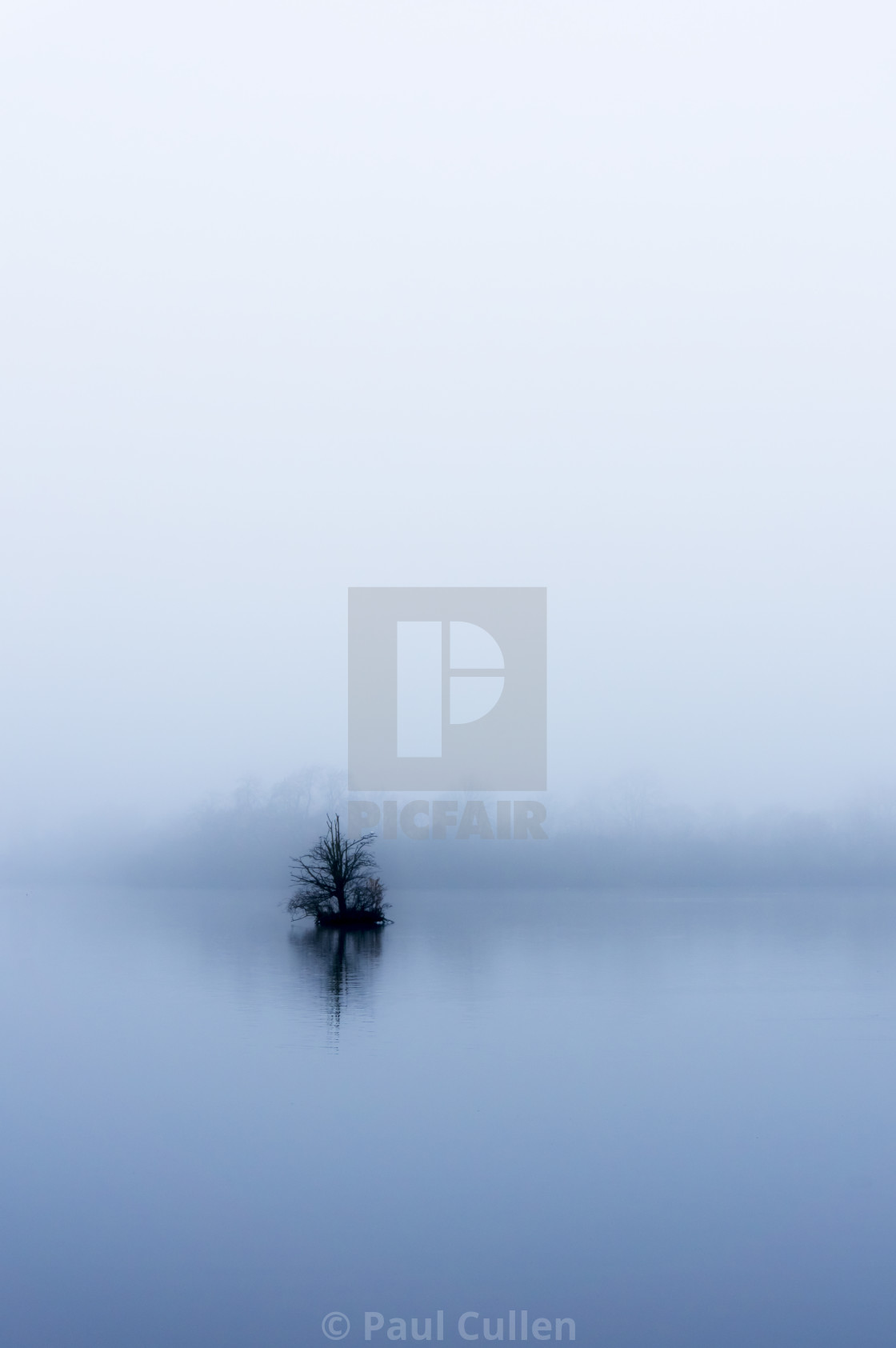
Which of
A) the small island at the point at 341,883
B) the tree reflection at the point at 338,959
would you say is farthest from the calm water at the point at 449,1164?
the small island at the point at 341,883

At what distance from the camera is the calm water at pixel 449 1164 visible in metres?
11.1

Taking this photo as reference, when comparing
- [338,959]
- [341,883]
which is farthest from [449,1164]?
[341,883]

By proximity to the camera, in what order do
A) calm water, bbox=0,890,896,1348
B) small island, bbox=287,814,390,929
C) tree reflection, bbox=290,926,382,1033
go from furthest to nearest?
small island, bbox=287,814,390,929
tree reflection, bbox=290,926,382,1033
calm water, bbox=0,890,896,1348

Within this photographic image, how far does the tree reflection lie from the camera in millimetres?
38062

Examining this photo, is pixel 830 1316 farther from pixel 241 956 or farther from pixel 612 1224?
pixel 241 956

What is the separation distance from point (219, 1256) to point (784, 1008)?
28.4 meters

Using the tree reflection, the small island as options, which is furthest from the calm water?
the small island

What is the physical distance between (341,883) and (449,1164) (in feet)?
178

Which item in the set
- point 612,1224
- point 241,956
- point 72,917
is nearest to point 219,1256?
point 612,1224

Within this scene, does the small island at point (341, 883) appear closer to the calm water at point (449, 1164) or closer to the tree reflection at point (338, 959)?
the tree reflection at point (338, 959)

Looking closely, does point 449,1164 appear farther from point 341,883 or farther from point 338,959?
point 341,883

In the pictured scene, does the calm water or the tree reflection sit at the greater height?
the calm water

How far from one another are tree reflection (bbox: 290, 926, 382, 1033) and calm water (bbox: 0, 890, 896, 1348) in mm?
579

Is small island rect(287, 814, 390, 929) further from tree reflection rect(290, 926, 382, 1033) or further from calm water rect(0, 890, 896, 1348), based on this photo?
calm water rect(0, 890, 896, 1348)
